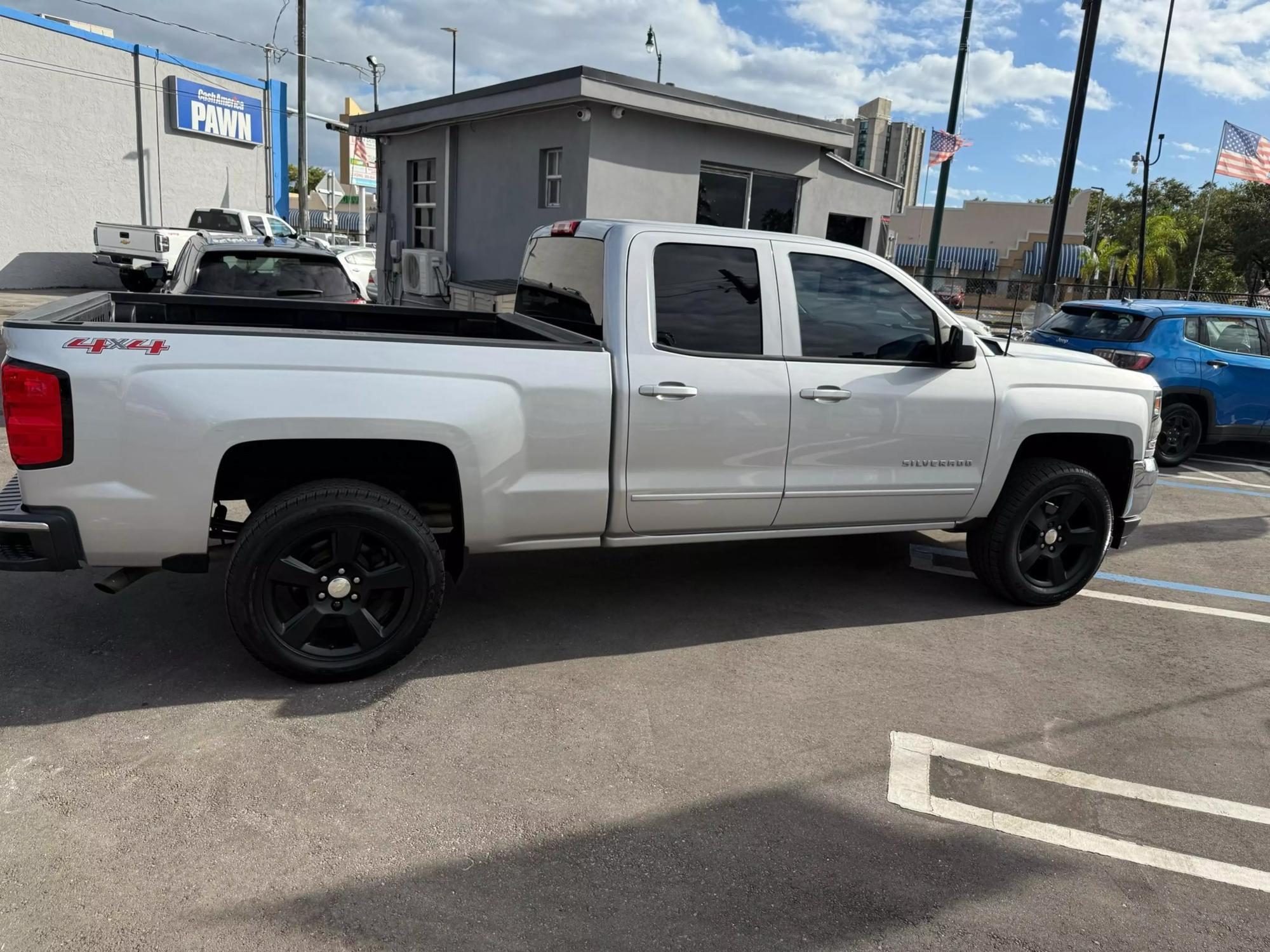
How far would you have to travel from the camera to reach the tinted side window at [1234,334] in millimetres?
9719

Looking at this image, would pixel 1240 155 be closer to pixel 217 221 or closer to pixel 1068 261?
pixel 217 221

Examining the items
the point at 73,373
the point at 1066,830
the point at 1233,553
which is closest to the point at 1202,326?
the point at 1233,553

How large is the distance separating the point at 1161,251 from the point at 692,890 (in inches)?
1712

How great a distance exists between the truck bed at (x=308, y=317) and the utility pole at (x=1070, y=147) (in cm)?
948

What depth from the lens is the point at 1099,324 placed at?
31.9 ft

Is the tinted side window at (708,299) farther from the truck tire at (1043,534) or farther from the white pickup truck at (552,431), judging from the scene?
the truck tire at (1043,534)

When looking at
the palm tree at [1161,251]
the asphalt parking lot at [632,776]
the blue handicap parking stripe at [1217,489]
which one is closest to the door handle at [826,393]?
the asphalt parking lot at [632,776]

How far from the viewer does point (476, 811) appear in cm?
319

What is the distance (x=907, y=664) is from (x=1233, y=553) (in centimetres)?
377

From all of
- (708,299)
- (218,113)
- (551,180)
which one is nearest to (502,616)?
(708,299)

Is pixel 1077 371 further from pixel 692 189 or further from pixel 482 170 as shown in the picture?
pixel 482 170

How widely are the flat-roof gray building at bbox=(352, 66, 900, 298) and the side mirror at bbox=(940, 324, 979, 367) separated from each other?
339 inches

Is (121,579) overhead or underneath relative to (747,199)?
underneath

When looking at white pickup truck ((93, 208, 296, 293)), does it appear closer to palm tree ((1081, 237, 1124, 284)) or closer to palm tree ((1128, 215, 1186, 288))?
palm tree ((1128, 215, 1186, 288))
